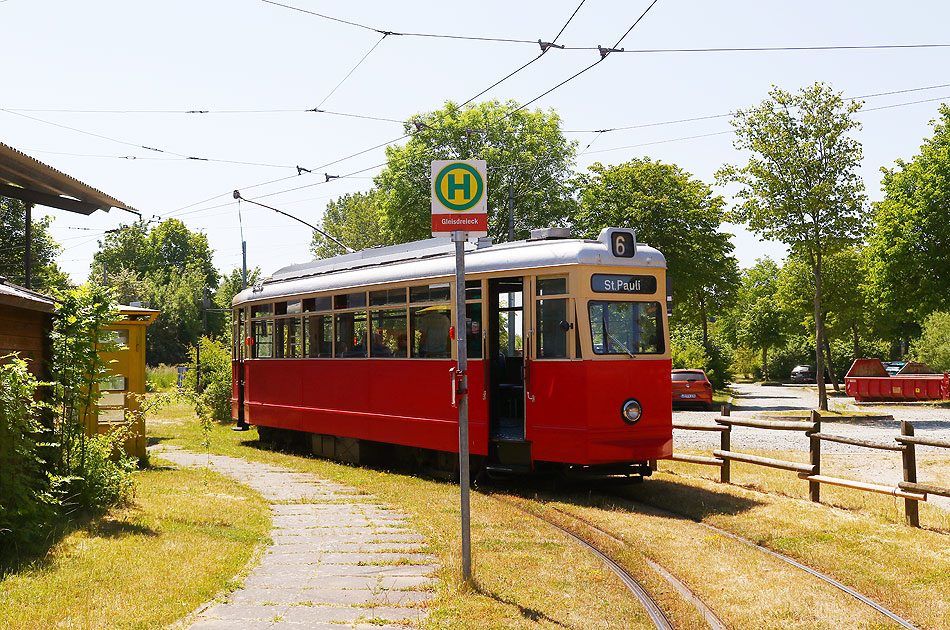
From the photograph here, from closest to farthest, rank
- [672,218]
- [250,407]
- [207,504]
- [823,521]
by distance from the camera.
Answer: [823,521] → [207,504] → [250,407] → [672,218]

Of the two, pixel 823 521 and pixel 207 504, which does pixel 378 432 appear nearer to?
pixel 207 504

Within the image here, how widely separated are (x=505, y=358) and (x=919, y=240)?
87.4 feet

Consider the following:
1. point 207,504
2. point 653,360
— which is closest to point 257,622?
point 207,504

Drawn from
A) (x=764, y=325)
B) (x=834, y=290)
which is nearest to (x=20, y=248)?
(x=834, y=290)

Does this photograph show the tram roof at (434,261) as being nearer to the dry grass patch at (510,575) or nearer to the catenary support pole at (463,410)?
the dry grass patch at (510,575)

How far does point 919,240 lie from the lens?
111ft

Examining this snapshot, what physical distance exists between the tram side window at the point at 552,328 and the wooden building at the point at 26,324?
5514 millimetres

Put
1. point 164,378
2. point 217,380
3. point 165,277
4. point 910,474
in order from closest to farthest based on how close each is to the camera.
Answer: point 910,474, point 217,380, point 164,378, point 165,277

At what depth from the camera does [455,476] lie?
13.2m

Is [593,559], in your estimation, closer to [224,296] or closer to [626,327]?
[626,327]

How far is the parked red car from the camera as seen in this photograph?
1174 inches

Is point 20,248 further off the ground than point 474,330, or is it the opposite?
point 20,248

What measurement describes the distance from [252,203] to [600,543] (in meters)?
14.9

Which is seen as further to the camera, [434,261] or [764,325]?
[764,325]
